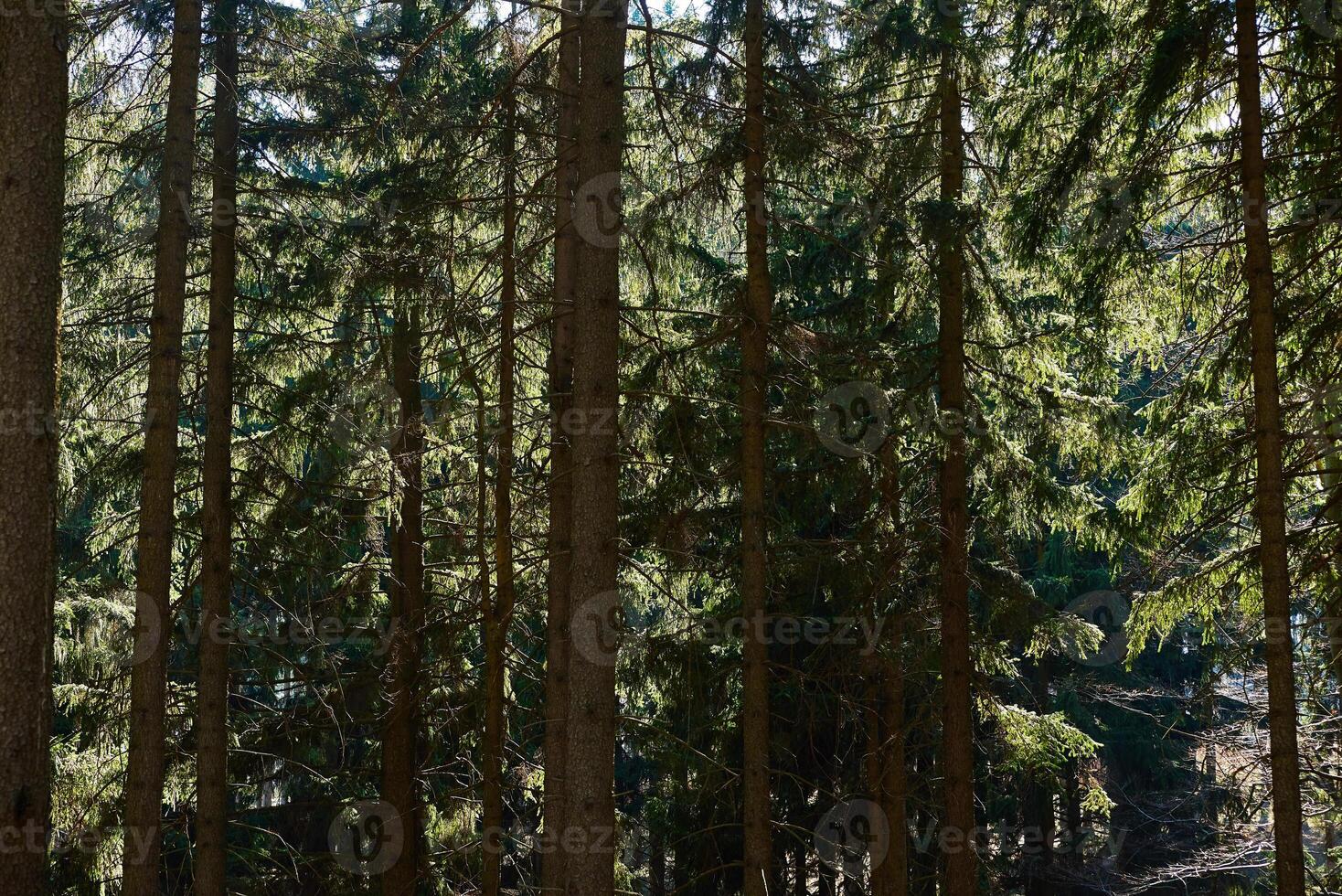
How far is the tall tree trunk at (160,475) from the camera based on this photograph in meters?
8.50

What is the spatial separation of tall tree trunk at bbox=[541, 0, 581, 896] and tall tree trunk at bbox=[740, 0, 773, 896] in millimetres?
1317

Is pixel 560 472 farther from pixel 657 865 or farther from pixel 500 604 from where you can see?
pixel 657 865

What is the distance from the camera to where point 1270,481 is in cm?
765

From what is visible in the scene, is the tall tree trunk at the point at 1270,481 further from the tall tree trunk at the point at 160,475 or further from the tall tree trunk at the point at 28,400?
the tall tree trunk at the point at 160,475

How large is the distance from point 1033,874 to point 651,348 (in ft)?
49.3

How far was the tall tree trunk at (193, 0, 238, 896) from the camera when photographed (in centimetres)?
909

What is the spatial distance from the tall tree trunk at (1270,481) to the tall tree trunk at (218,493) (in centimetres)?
720

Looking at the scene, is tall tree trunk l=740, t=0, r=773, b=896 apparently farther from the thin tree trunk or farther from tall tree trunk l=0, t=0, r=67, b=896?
the thin tree trunk

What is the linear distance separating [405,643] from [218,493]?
8.34 ft

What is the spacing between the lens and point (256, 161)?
10953 mm

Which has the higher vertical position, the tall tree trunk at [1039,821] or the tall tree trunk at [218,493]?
the tall tree trunk at [218,493]

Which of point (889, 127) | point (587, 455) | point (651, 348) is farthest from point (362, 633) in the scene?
point (889, 127)

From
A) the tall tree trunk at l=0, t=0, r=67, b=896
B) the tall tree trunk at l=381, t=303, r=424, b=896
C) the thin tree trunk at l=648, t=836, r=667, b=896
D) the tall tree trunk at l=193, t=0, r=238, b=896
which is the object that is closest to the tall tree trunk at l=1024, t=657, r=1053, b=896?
the thin tree trunk at l=648, t=836, r=667, b=896

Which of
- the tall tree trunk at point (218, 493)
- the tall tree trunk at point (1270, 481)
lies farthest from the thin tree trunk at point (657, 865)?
the tall tree trunk at point (1270, 481)
